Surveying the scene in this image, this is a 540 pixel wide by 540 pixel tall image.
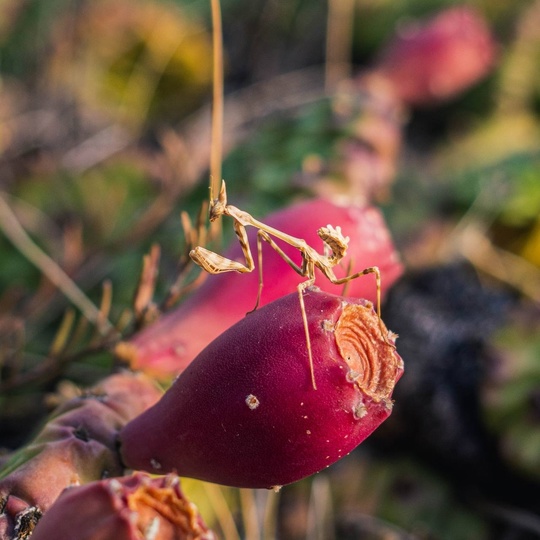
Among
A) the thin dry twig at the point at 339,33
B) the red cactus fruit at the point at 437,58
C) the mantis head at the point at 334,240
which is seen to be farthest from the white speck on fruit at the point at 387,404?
the thin dry twig at the point at 339,33

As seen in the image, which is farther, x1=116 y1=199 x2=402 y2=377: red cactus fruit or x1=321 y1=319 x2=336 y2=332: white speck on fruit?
x1=116 y1=199 x2=402 y2=377: red cactus fruit

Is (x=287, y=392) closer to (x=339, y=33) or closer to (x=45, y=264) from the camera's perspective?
(x=45, y=264)

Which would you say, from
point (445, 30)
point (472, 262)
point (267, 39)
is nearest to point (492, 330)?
point (472, 262)

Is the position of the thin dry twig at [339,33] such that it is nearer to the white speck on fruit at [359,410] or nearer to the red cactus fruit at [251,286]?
the red cactus fruit at [251,286]

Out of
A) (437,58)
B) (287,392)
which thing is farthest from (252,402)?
(437,58)

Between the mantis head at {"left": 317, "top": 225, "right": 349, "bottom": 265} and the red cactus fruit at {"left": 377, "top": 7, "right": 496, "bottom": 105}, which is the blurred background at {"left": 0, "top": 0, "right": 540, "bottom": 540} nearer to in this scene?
the red cactus fruit at {"left": 377, "top": 7, "right": 496, "bottom": 105}

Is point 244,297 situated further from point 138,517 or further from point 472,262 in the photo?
point 472,262

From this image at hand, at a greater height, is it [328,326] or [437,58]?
[328,326]

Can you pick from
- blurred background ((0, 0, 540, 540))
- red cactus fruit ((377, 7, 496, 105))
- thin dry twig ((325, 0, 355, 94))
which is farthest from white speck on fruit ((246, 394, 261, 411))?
thin dry twig ((325, 0, 355, 94))
